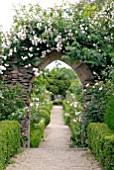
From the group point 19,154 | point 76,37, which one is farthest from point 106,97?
point 19,154

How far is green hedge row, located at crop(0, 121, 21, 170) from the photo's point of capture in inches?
169

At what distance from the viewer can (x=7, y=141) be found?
4.79m

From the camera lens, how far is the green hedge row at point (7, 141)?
14.1 ft

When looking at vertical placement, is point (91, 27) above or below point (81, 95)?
above

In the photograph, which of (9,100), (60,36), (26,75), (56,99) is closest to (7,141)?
(9,100)

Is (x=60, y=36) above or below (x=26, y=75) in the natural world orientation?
above

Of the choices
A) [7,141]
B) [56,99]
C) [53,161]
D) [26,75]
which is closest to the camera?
[7,141]

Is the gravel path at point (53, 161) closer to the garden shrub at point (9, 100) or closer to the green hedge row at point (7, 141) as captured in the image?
the green hedge row at point (7, 141)

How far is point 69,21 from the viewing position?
693cm

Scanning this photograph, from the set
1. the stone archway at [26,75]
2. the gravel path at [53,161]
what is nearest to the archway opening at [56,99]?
the stone archway at [26,75]

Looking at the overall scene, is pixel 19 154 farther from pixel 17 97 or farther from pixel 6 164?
pixel 17 97

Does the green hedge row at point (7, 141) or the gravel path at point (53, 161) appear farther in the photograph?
the gravel path at point (53, 161)

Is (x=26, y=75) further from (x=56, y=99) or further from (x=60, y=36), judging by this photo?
(x=56, y=99)

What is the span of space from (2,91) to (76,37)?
1919 millimetres
